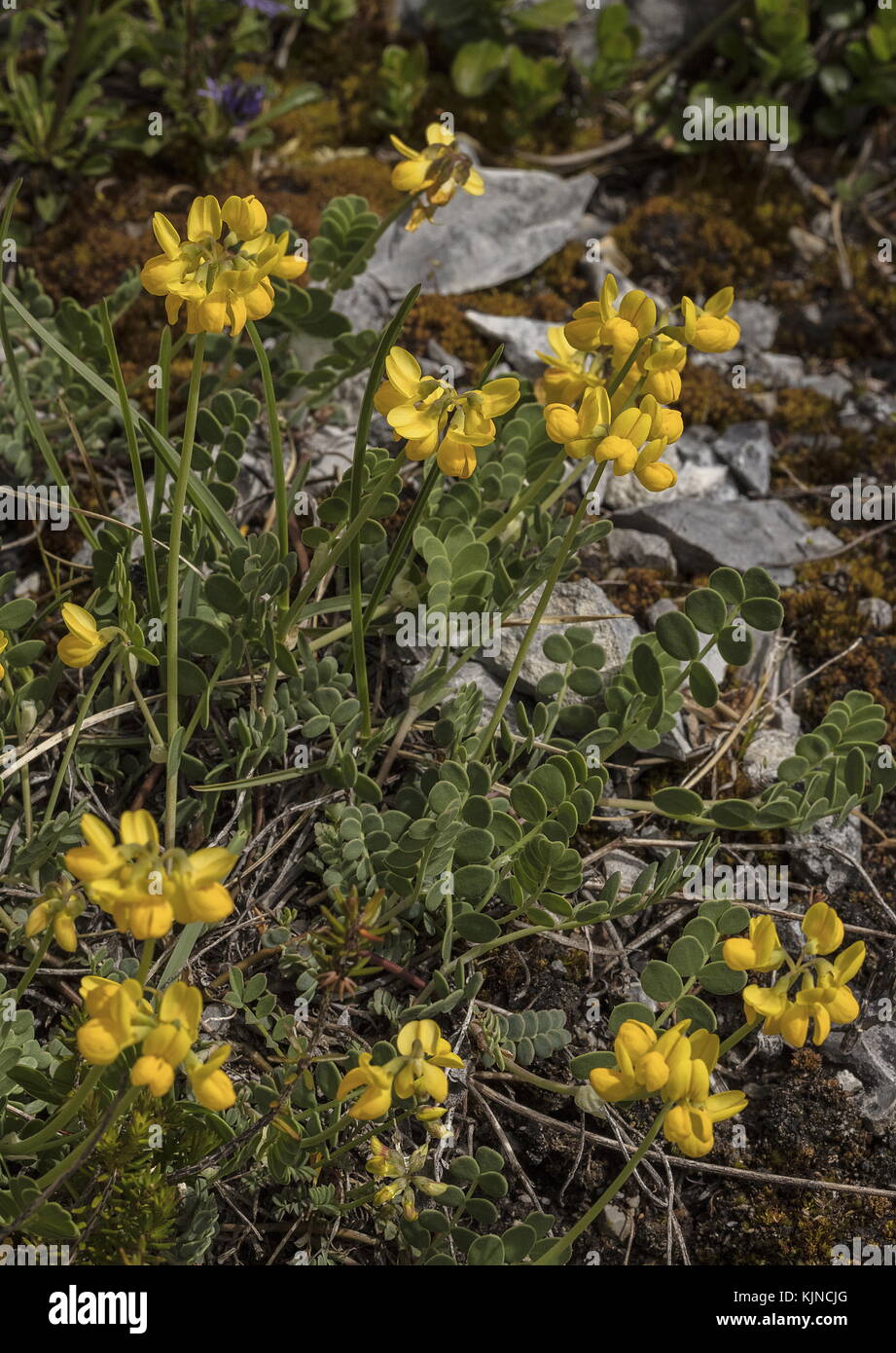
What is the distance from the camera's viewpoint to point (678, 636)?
2580 mm

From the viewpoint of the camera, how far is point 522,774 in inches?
109

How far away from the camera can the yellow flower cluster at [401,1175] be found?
87.7 inches

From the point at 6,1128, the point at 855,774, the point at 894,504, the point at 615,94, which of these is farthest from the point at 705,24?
the point at 6,1128

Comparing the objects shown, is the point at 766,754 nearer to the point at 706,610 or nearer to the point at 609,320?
the point at 706,610

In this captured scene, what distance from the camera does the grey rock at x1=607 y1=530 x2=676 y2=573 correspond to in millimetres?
3559

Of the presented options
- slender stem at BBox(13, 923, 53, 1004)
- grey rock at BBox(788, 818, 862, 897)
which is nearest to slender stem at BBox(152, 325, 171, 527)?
slender stem at BBox(13, 923, 53, 1004)

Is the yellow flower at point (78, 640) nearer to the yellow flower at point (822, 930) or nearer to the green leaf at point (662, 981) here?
the green leaf at point (662, 981)

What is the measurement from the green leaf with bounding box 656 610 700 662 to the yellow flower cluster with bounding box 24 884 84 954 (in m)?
1.33

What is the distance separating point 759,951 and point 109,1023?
106 cm

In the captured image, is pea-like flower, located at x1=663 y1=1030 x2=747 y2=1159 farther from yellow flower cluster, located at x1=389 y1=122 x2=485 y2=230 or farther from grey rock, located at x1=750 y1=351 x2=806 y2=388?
grey rock, located at x1=750 y1=351 x2=806 y2=388

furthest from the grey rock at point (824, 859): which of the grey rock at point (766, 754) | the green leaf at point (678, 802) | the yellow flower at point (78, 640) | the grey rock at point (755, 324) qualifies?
the grey rock at point (755, 324)

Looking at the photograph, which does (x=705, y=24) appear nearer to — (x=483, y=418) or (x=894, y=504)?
(x=894, y=504)

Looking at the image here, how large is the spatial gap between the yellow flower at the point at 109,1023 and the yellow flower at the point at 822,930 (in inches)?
42.9

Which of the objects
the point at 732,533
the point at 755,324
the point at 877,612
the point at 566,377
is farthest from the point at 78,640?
the point at 755,324
